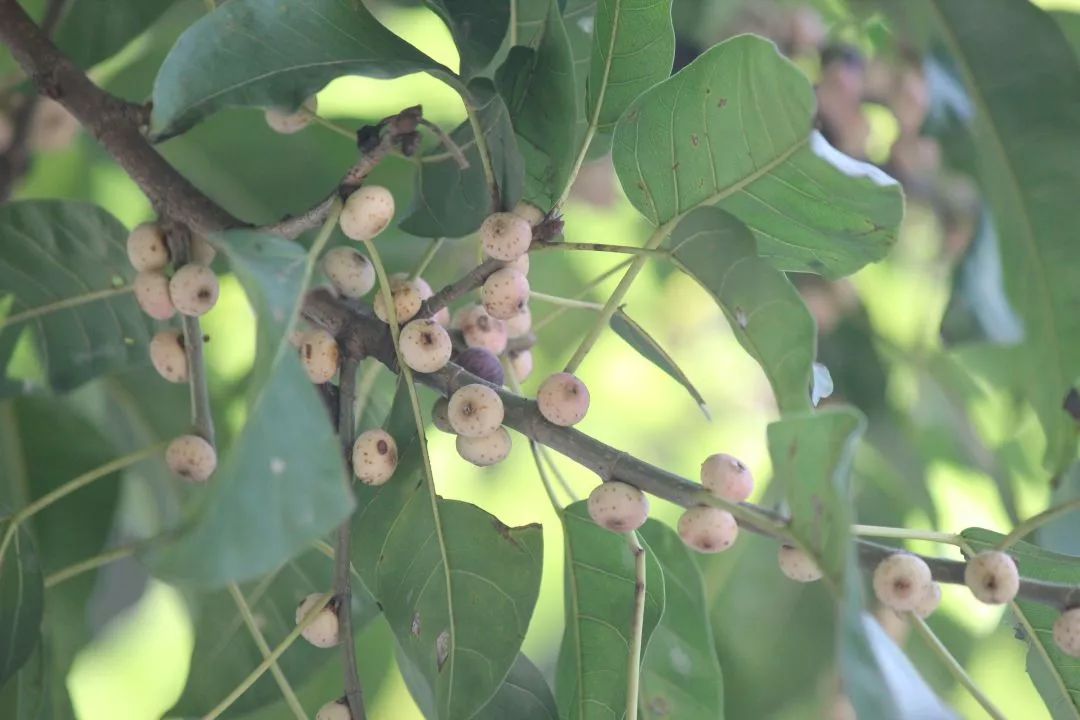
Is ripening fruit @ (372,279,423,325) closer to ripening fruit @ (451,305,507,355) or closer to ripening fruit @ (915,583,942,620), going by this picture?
ripening fruit @ (451,305,507,355)

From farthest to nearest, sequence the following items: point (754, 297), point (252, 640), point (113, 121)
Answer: point (252, 640), point (113, 121), point (754, 297)

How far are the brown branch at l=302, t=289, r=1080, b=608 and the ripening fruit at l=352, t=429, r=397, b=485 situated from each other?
0.03 meters

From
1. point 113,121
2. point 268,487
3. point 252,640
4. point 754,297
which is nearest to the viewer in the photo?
point 268,487

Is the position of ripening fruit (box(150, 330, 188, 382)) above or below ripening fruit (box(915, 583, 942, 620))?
below

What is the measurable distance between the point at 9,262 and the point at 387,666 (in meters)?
0.45

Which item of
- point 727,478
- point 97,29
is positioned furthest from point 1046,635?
point 97,29

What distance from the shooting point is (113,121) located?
1.90 feet

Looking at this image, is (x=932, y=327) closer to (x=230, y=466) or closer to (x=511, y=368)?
(x=511, y=368)

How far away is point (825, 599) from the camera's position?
115cm

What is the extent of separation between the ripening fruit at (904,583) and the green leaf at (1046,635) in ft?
0.16

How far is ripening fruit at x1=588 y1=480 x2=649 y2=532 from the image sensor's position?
19.5 inches

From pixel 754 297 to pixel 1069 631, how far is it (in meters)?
0.20

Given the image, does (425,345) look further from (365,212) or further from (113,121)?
(113,121)

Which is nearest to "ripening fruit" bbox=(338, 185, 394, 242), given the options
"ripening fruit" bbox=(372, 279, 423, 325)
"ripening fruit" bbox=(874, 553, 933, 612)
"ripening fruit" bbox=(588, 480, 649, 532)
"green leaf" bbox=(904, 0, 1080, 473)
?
"ripening fruit" bbox=(372, 279, 423, 325)
